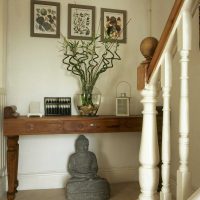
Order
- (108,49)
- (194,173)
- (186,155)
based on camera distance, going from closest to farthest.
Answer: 1. (186,155)
2. (194,173)
3. (108,49)


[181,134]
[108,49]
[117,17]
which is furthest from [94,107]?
[181,134]

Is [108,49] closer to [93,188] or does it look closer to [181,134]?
[93,188]

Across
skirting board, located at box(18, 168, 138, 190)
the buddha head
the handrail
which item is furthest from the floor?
the handrail

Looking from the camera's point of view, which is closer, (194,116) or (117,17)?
(194,116)

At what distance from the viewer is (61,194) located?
7.80ft

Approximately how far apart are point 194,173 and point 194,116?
0.51 m

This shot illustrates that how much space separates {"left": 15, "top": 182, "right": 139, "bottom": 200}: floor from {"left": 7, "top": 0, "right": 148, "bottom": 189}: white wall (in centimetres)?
13

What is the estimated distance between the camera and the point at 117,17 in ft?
9.19

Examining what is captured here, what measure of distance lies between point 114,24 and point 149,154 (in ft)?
6.75

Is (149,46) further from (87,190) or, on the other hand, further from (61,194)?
(61,194)

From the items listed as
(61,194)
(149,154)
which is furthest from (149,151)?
(61,194)

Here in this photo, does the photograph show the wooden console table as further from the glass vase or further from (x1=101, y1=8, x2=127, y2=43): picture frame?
(x1=101, y1=8, x2=127, y2=43): picture frame

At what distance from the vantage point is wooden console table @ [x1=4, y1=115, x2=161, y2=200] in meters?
2.11

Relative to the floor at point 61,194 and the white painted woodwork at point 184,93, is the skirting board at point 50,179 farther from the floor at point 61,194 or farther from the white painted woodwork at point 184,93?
the white painted woodwork at point 184,93
